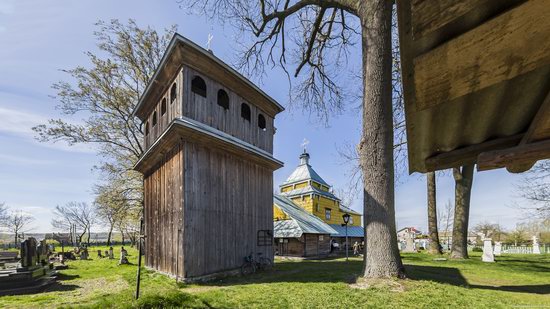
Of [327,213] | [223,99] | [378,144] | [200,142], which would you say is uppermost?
[223,99]

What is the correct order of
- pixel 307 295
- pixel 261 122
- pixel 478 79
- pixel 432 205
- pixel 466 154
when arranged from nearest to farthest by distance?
pixel 478 79 < pixel 466 154 < pixel 307 295 < pixel 261 122 < pixel 432 205

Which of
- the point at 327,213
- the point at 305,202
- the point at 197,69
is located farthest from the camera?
the point at 327,213

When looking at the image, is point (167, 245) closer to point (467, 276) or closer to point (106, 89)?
point (467, 276)

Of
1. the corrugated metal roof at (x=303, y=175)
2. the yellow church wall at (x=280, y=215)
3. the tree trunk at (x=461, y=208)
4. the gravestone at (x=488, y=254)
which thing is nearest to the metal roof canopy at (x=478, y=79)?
the gravestone at (x=488, y=254)

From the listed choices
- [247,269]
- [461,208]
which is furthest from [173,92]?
[461,208]

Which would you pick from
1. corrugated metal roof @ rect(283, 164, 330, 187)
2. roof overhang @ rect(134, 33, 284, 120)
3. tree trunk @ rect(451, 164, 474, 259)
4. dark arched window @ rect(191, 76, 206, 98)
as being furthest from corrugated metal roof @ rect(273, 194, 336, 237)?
dark arched window @ rect(191, 76, 206, 98)

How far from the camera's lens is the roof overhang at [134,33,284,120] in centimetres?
1116

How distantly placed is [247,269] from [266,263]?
179 centimetres

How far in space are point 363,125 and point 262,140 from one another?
6.60 m

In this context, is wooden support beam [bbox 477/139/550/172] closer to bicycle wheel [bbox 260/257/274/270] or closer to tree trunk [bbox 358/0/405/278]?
tree trunk [bbox 358/0/405/278]

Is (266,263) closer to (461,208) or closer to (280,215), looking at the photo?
(280,215)

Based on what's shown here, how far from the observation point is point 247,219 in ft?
44.2

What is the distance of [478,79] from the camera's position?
241 centimetres

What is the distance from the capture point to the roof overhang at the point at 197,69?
11164mm
